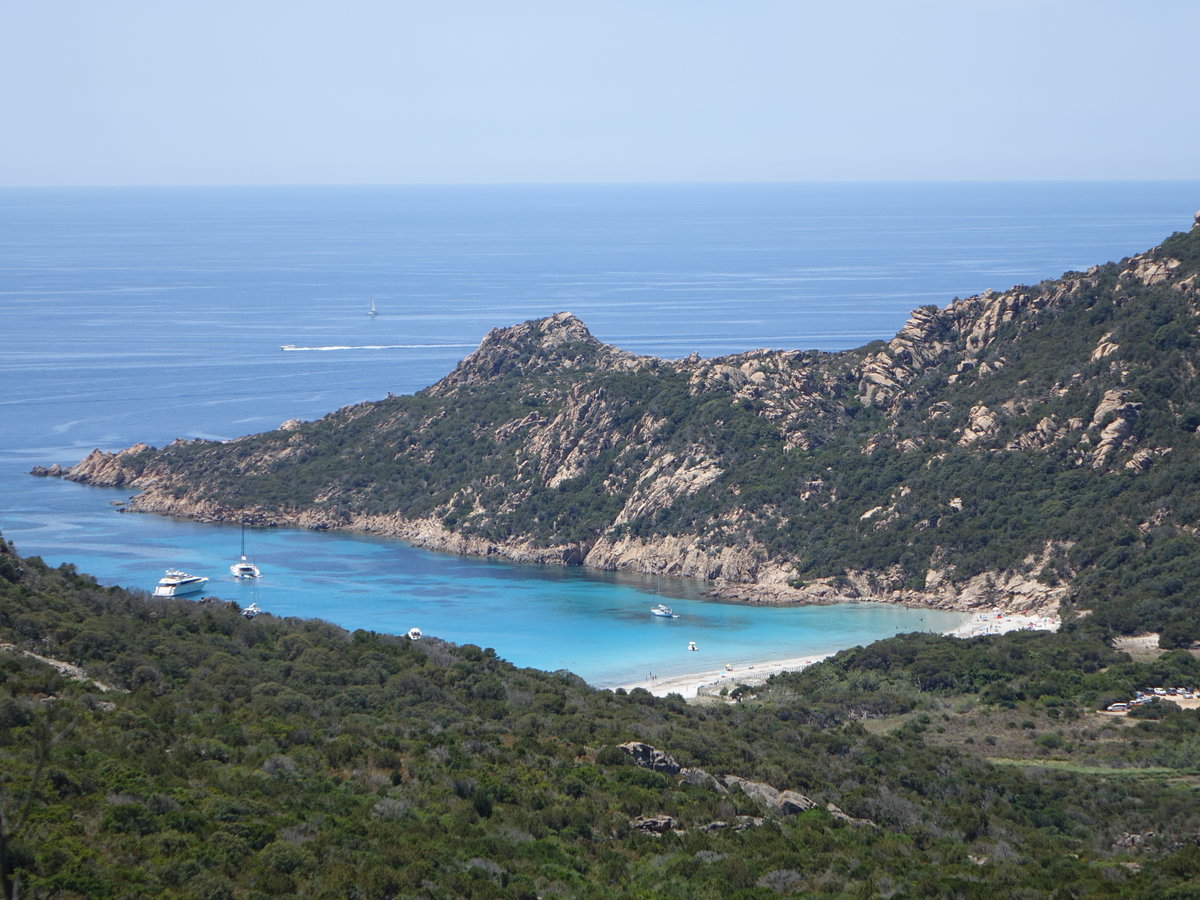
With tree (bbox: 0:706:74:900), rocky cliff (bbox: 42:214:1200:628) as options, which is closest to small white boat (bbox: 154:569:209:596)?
rocky cliff (bbox: 42:214:1200:628)

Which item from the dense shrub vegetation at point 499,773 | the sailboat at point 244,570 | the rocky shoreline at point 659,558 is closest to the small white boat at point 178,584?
the sailboat at point 244,570

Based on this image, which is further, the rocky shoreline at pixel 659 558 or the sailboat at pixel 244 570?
the sailboat at pixel 244 570

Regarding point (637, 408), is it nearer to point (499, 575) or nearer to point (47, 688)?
point (499, 575)

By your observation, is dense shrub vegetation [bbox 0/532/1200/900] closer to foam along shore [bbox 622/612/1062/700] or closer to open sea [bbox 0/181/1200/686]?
foam along shore [bbox 622/612/1062/700]

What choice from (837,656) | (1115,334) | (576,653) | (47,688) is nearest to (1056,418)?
(1115,334)

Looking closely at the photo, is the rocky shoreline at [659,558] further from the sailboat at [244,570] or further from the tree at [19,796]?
the tree at [19,796]

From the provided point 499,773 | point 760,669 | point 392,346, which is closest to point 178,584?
point 760,669
